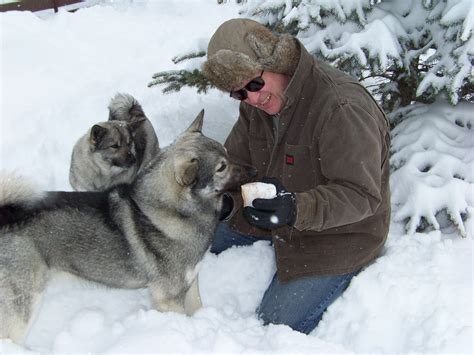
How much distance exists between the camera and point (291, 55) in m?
2.65

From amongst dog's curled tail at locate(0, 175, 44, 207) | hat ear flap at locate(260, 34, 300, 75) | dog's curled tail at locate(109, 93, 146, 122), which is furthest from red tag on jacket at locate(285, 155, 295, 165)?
dog's curled tail at locate(109, 93, 146, 122)

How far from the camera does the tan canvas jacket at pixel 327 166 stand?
253 centimetres

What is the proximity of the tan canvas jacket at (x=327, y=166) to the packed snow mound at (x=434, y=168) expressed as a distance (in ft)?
2.26

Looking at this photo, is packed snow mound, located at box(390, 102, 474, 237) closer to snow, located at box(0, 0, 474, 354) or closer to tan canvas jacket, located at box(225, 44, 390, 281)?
snow, located at box(0, 0, 474, 354)

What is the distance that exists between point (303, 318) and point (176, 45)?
6072 millimetres

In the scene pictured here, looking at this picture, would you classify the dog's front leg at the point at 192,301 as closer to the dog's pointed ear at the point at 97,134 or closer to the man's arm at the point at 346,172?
the man's arm at the point at 346,172

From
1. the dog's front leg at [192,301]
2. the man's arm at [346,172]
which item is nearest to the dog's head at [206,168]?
the man's arm at [346,172]

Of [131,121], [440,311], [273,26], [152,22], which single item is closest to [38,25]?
[152,22]

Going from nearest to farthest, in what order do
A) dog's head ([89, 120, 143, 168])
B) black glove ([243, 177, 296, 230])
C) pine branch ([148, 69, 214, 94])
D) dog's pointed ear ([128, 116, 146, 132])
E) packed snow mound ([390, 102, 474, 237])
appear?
black glove ([243, 177, 296, 230]), packed snow mound ([390, 102, 474, 237]), dog's head ([89, 120, 143, 168]), pine branch ([148, 69, 214, 94]), dog's pointed ear ([128, 116, 146, 132])

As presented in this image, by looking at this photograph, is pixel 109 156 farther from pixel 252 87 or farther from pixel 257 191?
pixel 257 191

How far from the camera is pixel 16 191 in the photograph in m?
2.51

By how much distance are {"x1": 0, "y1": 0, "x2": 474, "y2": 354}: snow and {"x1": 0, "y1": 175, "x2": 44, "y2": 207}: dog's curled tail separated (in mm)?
489

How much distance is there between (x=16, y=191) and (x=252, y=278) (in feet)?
5.62

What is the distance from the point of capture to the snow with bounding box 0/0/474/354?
2643 mm
